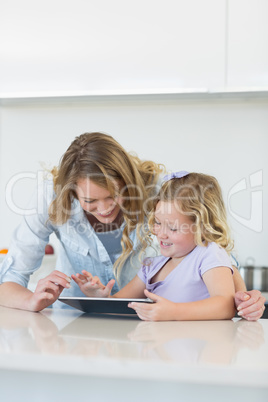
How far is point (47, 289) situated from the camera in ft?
3.91

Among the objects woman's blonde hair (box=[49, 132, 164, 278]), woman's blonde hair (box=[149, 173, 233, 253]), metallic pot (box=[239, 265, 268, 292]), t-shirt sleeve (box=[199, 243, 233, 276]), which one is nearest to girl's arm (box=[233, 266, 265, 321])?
t-shirt sleeve (box=[199, 243, 233, 276])

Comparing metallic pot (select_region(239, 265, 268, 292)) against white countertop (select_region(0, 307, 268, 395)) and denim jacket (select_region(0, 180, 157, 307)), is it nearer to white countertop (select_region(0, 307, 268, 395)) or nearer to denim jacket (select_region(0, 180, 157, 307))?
denim jacket (select_region(0, 180, 157, 307))

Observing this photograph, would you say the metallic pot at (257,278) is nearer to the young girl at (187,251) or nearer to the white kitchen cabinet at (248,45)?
the white kitchen cabinet at (248,45)

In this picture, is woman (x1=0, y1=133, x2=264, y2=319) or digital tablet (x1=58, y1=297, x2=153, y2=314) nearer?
digital tablet (x1=58, y1=297, x2=153, y2=314)

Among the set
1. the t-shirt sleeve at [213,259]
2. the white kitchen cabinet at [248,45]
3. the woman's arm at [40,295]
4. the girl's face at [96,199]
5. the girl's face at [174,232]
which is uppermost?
the white kitchen cabinet at [248,45]

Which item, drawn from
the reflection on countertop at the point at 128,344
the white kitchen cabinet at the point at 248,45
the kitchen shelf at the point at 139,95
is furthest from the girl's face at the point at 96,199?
the white kitchen cabinet at the point at 248,45

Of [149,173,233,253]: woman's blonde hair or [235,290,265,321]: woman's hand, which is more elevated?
[149,173,233,253]: woman's blonde hair

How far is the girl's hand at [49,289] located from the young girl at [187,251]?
0.26ft

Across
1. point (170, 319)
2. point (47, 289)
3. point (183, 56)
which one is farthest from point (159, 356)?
point (183, 56)

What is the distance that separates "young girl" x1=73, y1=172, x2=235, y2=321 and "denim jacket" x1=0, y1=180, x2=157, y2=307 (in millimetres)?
202

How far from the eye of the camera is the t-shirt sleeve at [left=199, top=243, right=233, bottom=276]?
4.06 ft

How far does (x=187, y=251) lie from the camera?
138 cm

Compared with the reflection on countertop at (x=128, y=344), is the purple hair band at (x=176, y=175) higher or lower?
higher

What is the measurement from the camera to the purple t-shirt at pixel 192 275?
1261mm
